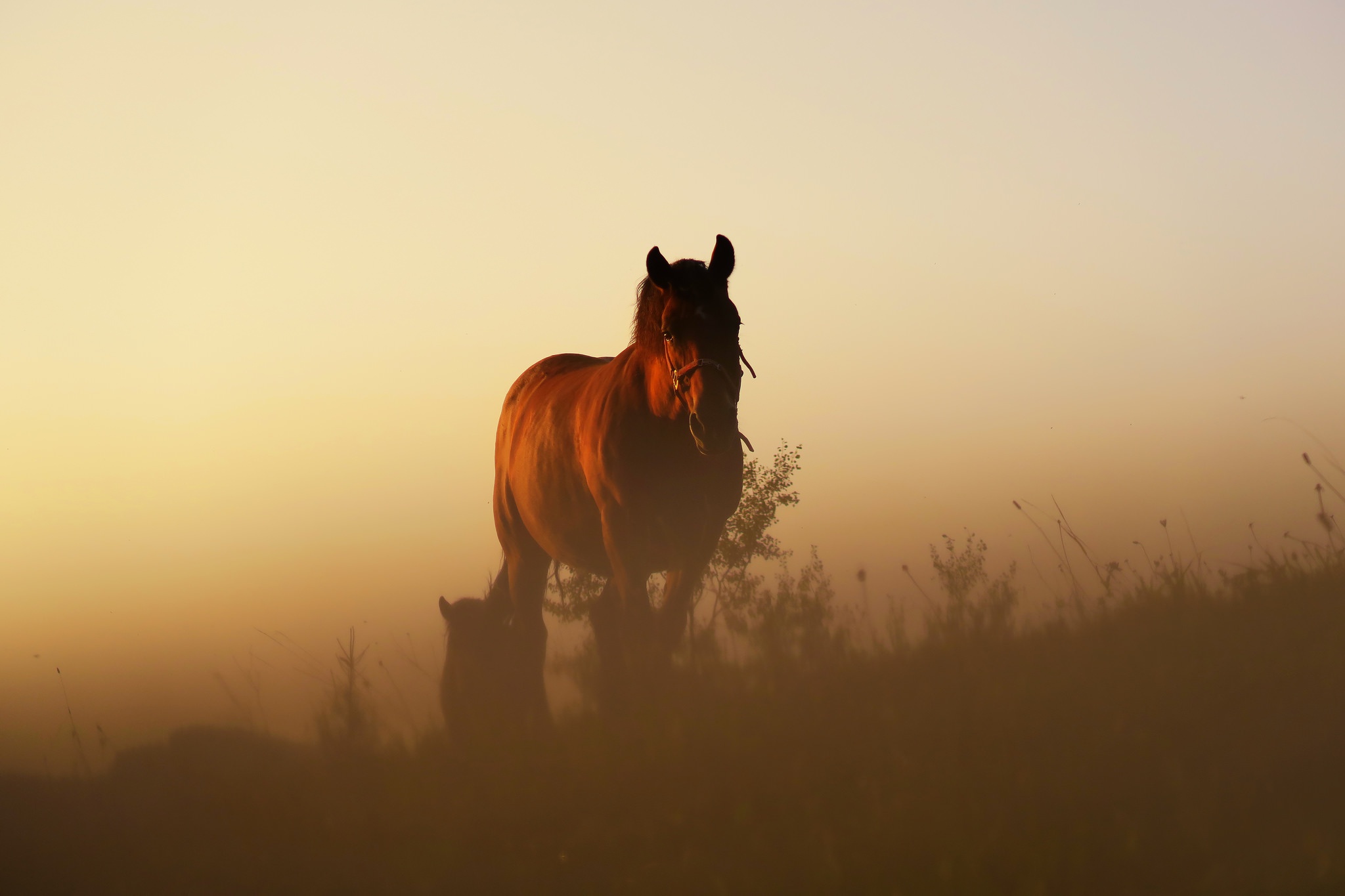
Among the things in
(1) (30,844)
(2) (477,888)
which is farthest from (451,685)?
(2) (477,888)

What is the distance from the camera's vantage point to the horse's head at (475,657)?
323 inches

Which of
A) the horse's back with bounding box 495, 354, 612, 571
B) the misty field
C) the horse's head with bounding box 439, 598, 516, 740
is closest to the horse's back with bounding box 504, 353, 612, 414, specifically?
the horse's back with bounding box 495, 354, 612, 571

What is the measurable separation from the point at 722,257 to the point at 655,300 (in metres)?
0.54

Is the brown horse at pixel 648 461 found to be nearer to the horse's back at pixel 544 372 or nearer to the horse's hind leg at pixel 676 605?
the horse's hind leg at pixel 676 605

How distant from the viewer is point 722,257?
18.3 feet

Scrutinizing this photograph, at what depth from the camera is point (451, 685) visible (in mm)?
8477

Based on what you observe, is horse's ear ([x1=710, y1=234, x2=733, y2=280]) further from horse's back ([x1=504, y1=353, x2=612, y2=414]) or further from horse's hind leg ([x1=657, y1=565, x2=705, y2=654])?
horse's back ([x1=504, y1=353, x2=612, y2=414])

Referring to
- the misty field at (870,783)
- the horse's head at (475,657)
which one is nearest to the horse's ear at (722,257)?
the misty field at (870,783)

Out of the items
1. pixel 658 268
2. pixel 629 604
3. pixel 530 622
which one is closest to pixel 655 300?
pixel 658 268

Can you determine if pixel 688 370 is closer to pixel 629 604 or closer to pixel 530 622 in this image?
pixel 629 604

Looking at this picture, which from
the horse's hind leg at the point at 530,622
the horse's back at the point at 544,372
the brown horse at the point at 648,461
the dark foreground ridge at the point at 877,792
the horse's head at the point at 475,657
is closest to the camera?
the dark foreground ridge at the point at 877,792

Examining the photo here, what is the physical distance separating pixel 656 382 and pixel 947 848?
349cm

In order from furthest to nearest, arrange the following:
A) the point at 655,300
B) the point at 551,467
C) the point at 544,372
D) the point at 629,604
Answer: the point at 544,372, the point at 551,467, the point at 629,604, the point at 655,300

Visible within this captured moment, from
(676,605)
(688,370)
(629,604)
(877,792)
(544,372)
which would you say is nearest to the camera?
(877,792)
